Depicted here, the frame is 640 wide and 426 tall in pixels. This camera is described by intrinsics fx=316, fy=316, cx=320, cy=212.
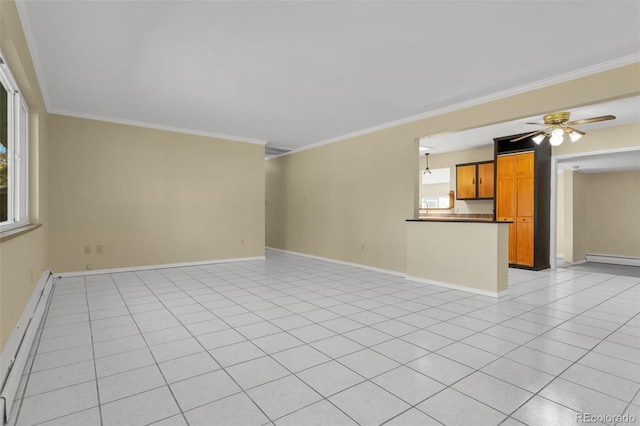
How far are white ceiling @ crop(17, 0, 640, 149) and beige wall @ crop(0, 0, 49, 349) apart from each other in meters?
0.25

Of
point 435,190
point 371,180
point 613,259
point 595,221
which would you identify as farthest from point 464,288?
point 595,221

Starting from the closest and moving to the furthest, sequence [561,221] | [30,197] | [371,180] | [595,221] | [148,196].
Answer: [30,197], [148,196], [371,180], [595,221], [561,221]

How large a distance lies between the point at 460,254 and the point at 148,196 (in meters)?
5.32

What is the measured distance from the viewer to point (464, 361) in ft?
7.51

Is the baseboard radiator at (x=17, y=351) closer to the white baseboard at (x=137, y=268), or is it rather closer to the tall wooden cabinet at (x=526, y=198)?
the white baseboard at (x=137, y=268)

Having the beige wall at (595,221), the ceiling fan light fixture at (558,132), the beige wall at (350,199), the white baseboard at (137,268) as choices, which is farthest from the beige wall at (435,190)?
the white baseboard at (137,268)

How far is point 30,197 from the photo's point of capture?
12.3 ft

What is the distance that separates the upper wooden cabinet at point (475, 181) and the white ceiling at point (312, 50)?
3423 millimetres

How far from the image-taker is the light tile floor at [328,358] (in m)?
1.71

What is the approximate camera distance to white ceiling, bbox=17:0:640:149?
2463 mm

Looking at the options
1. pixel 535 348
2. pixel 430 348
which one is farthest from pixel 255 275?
pixel 535 348

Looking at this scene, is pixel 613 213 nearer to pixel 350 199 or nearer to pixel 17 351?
pixel 350 199

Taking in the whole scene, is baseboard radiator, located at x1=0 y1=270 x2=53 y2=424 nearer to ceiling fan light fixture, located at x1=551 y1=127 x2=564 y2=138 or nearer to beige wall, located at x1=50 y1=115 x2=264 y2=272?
beige wall, located at x1=50 y1=115 x2=264 y2=272

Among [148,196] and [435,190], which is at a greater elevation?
[435,190]
